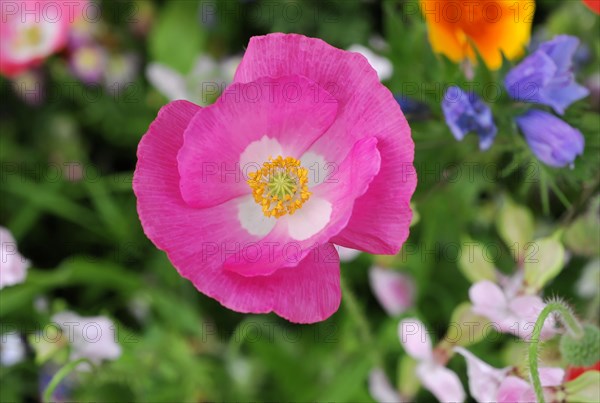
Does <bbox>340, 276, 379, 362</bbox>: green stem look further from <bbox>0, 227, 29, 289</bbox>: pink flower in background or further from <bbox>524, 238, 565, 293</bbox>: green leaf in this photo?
<bbox>0, 227, 29, 289</bbox>: pink flower in background

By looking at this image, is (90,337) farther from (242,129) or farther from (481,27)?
(481,27)

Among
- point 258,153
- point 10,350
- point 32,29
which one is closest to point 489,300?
point 258,153

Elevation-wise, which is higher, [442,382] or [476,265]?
[476,265]

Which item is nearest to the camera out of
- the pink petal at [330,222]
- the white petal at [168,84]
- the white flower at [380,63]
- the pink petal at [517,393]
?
the pink petal at [330,222]

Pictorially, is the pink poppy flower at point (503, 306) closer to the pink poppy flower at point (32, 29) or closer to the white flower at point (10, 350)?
the white flower at point (10, 350)

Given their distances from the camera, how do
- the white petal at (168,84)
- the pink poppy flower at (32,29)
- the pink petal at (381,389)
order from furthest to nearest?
the pink poppy flower at (32,29) → the white petal at (168,84) → the pink petal at (381,389)

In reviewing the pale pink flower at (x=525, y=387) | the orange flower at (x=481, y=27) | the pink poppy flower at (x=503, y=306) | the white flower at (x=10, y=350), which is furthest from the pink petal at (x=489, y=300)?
the white flower at (x=10, y=350)

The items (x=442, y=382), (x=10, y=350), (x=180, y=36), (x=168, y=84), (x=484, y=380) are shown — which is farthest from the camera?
(x=180, y=36)
